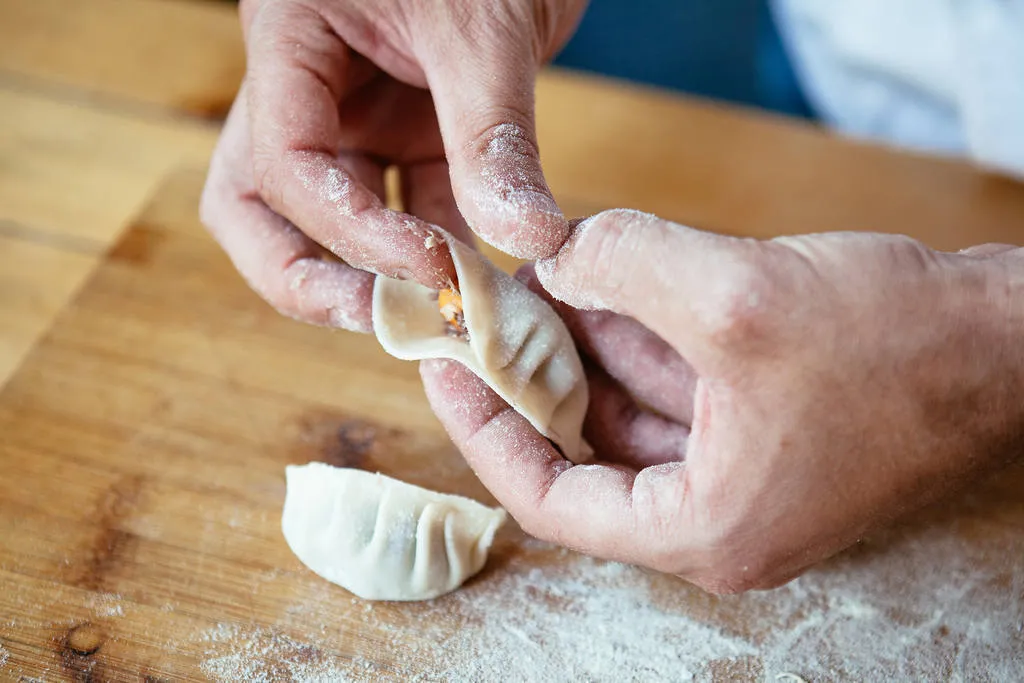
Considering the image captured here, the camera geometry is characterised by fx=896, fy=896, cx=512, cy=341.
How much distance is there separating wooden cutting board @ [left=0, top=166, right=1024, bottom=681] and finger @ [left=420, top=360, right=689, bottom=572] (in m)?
0.18

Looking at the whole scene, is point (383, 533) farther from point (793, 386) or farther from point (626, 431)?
point (793, 386)

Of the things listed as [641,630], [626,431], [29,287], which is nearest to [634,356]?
[626,431]

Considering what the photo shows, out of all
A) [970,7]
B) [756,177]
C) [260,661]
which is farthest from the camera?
[756,177]

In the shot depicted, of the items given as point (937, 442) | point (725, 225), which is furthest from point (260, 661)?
point (725, 225)

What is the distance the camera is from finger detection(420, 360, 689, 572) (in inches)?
42.1

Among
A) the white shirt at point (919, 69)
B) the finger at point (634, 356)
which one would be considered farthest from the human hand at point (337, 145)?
the white shirt at point (919, 69)

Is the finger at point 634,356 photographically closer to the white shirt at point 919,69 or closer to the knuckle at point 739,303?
the knuckle at point 739,303

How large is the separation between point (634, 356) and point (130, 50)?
1396 mm

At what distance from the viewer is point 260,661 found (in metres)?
1.19

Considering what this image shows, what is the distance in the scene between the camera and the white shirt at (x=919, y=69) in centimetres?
168

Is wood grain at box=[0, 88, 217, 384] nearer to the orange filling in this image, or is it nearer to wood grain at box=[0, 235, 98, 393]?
wood grain at box=[0, 235, 98, 393]

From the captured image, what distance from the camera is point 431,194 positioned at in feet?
5.26

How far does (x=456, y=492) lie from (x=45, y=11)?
1.56 metres

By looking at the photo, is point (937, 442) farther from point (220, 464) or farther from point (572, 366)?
Answer: point (220, 464)
